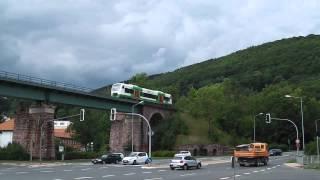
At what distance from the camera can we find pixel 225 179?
32.8 meters

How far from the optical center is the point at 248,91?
154 m

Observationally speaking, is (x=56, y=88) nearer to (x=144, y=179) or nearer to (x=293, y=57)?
(x=144, y=179)

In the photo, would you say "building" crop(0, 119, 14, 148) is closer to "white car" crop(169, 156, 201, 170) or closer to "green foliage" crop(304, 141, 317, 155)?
"green foliage" crop(304, 141, 317, 155)

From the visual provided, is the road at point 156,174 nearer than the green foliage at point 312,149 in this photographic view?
Yes

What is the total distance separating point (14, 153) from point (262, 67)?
3990 inches

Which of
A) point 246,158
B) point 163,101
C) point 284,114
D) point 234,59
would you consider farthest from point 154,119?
point 234,59

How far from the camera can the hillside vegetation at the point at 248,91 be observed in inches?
4437

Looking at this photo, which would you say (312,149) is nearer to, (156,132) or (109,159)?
(109,159)

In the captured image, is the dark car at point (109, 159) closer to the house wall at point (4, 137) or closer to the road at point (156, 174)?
the road at point (156, 174)

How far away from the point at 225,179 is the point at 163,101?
77086 mm

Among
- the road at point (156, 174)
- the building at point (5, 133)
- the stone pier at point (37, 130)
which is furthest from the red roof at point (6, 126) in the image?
the road at point (156, 174)

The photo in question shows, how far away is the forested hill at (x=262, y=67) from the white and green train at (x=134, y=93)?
36.3 m

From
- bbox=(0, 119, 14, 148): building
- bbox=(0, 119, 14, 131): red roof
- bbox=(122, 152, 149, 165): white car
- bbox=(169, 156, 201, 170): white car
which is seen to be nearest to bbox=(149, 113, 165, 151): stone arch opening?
bbox=(0, 119, 14, 148): building

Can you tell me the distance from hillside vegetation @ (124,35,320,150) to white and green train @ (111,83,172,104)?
5.95 meters
